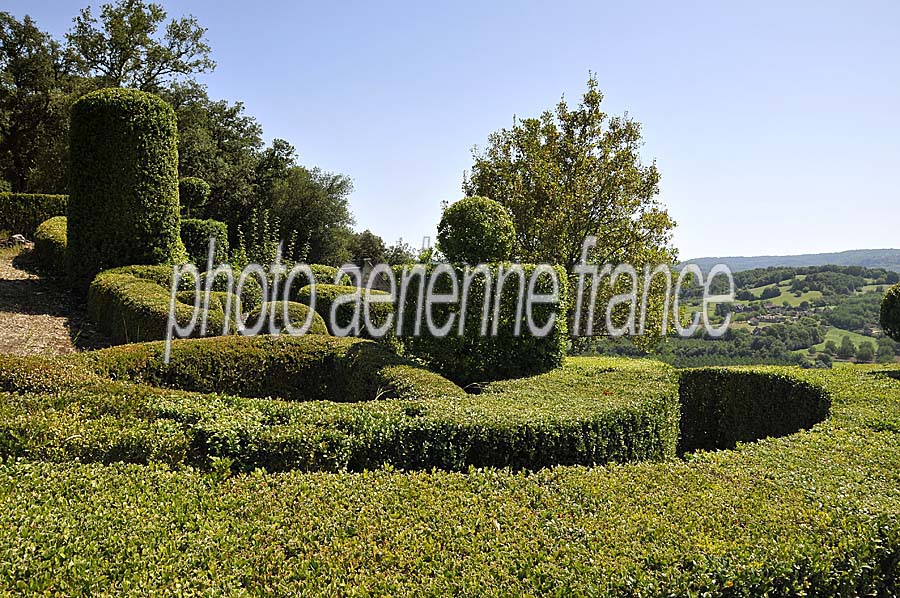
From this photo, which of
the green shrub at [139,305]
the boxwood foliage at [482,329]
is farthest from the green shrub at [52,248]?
the boxwood foliage at [482,329]

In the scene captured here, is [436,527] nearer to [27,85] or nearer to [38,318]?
[38,318]

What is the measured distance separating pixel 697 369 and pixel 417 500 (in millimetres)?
7122

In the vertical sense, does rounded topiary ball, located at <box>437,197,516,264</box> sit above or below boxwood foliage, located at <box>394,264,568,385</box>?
above

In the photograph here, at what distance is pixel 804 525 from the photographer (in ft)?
11.9

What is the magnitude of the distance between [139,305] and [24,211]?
14.2 meters

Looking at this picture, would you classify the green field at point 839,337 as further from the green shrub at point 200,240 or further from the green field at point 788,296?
the green shrub at point 200,240

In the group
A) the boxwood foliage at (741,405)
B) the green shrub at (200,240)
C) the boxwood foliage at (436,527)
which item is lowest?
the boxwood foliage at (741,405)

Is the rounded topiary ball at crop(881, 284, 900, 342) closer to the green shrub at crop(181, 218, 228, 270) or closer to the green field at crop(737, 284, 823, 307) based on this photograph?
the green shrub at crop(181, 218, 228, 270)

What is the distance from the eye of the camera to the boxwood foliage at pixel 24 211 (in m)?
19.9

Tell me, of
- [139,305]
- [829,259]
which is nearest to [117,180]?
[139,305]

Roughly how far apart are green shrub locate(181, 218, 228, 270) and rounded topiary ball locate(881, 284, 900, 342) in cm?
1535

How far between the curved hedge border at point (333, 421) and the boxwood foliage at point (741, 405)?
214 cm

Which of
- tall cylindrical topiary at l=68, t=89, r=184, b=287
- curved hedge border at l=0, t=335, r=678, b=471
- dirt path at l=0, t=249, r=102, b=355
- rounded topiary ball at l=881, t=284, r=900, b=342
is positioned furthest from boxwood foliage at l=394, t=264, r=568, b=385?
tall cylindrical topiary at l=68, t=89, r=184, b=287

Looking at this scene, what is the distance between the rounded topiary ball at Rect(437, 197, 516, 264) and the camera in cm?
825
